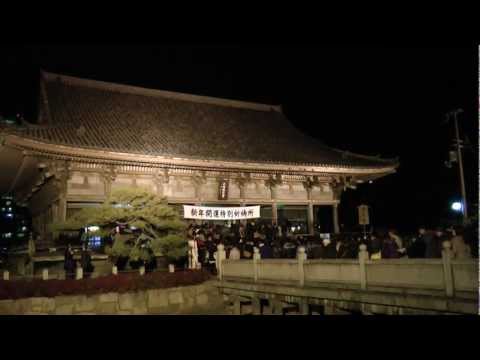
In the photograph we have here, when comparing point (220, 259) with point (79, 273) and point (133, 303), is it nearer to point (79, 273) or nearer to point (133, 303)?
point (133, 303)

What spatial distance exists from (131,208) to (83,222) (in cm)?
178

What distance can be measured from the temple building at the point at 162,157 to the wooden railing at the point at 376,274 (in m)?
7.29

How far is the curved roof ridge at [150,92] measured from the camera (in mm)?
24500

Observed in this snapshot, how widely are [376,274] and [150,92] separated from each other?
20.6 meters

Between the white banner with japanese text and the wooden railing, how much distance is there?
4319 millimetres

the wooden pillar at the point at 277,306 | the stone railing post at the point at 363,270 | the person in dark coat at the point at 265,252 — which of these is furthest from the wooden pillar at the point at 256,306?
the stone railing post at the point at 363,270

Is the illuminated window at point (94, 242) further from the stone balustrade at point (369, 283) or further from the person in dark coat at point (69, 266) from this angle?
the stone balustrade at point (369, 283)

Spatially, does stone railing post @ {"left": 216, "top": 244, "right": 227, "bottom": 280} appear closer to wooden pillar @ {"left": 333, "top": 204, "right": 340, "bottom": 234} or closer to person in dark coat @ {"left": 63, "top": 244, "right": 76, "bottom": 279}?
person in dark coat @ {"left": 63, "top": 244, "right": 76, "bottom": 279}

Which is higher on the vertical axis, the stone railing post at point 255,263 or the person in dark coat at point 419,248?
the person in dark coat at point 419,248

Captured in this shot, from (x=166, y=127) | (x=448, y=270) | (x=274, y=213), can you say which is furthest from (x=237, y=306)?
(x=166, y=127)

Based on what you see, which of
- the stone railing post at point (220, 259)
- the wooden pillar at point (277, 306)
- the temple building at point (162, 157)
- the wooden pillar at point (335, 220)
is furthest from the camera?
the wooden pillar at point (335, 220)

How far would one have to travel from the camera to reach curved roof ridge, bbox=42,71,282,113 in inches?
965

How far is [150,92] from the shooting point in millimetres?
26562

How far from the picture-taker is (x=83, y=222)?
1462 cm
